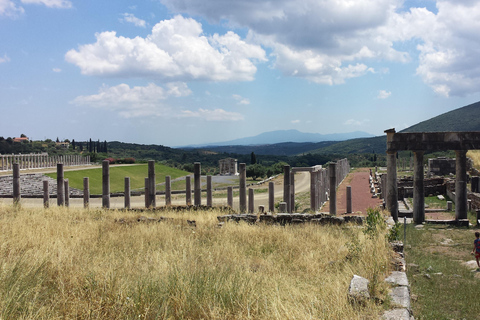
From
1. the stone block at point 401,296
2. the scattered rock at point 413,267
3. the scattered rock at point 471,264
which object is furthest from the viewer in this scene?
the scattered rock at point 471,264

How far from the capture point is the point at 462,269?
412 inches

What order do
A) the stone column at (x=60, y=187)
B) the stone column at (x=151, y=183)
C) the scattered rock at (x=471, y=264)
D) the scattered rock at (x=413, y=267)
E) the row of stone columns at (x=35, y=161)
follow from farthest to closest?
1. the row of stone columns at (x=35, y=161)
2. the stone column at (x=60, y=187)
3. the stone column at (x=151, y=183)
4. the scattered rock at (x=471, y=264)
5. the scattered rock at (x=413, y=267)

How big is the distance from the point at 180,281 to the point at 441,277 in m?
6.90

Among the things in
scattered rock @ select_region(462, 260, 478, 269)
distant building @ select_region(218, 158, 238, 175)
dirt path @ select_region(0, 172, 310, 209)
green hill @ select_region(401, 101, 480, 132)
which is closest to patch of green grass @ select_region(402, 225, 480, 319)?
scattered rock @ select_region(462, 260, 478, 269)

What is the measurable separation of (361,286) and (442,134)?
14.5 m

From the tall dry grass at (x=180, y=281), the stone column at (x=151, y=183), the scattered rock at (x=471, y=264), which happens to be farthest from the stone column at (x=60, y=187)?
the scattered rock at (x=471, y=264)

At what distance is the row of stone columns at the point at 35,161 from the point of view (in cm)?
4490

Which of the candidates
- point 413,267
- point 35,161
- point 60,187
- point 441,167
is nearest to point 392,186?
point 413,267

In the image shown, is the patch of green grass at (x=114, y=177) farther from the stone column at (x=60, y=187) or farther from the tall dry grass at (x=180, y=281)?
the tall dry grass at (x=180, y=281)

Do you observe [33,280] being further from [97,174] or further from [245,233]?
[97,174]

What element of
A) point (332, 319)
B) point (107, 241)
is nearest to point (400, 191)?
point (107, 241)

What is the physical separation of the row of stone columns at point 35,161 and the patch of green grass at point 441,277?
36.3 meters

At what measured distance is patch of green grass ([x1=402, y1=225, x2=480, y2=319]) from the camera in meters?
7.59

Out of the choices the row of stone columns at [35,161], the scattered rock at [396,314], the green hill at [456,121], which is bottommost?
the scattered rock at [396,314]
